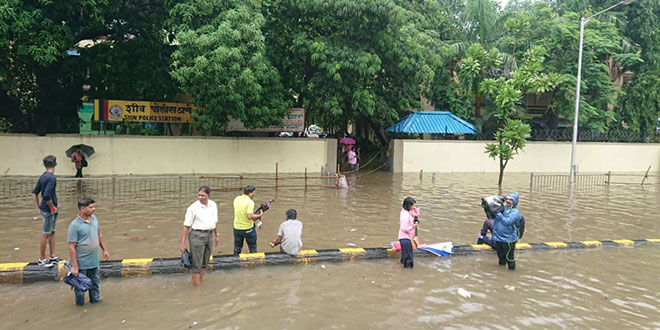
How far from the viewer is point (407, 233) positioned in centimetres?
798

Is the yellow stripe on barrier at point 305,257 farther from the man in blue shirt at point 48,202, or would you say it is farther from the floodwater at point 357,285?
the man in blue shirt at point 48,202

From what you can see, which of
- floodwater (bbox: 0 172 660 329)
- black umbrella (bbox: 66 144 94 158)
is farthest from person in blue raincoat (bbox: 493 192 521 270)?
black umbrella (bbox: 66 144 94 158)

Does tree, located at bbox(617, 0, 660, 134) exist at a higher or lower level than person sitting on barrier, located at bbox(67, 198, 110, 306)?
higher

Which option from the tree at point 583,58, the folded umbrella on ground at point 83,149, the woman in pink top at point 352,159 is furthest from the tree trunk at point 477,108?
the folded umbrella on ground at point 83,149

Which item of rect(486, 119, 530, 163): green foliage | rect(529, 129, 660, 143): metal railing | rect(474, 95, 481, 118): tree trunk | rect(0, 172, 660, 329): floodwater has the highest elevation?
rect(474, 95, 481, 118): tree trunk

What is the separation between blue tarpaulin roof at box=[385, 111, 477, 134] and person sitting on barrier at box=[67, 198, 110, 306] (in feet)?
70.5

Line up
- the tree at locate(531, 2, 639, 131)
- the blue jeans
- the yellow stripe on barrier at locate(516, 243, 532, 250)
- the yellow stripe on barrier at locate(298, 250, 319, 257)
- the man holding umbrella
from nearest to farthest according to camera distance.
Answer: the blue jeans → the yellow stripe on barrier at locate(298, 250, 319, 257) → the yellow stripe on barrier at locate(516, 243, 532, 250) → the man holding umbrella → the tree at locate(531, 2, 639, 131)

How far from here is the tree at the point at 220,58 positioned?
59.3 feet

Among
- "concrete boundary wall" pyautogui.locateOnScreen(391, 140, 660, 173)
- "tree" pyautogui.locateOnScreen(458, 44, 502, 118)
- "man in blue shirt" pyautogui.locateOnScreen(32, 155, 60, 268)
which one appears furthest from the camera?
"concrete boundary wall" pyautogui.locateOnScreen(391, 140, 660, 173)

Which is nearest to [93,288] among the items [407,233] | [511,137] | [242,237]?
[242,237]

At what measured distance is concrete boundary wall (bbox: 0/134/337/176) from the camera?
20250mm

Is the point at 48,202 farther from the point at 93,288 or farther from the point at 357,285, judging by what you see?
the point at 357,285

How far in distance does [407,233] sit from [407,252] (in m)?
0.36

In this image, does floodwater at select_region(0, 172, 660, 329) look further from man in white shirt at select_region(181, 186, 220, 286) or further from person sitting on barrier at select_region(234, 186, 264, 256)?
person sitting on barrier at select_region(234, 186, 264, 256)
